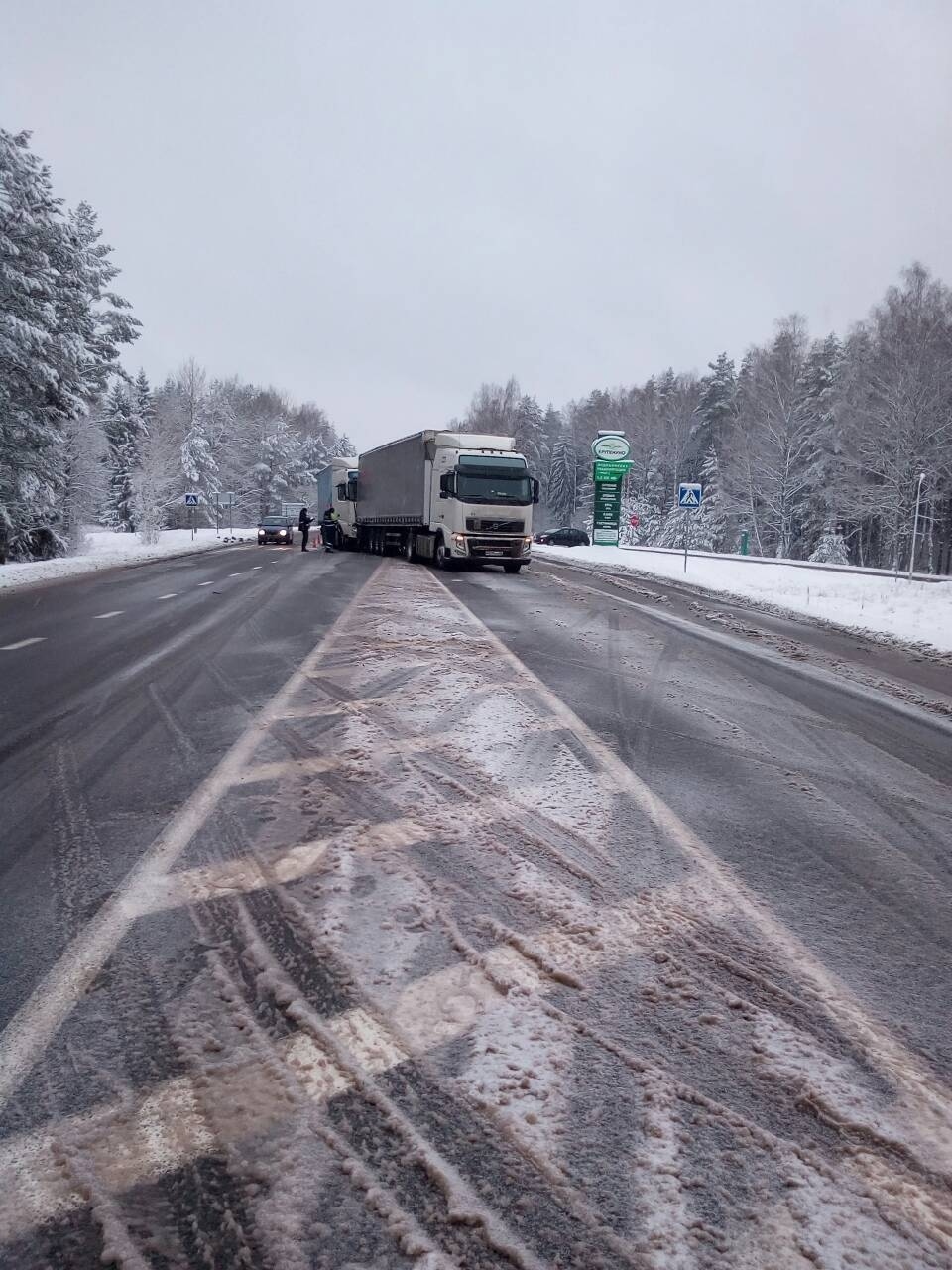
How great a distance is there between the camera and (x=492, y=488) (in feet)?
74.2

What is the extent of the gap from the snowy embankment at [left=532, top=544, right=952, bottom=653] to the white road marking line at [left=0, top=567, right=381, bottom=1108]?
11.0 m

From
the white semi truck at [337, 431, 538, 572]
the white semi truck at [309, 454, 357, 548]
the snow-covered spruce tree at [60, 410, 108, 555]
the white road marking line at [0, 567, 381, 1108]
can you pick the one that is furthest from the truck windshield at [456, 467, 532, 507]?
the snow-covered spruce tree at [60, 410, 108, 555]

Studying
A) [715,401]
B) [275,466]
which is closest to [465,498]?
[715,401]

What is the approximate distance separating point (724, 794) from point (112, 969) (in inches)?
133

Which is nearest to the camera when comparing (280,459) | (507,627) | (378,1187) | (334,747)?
(378,1187)

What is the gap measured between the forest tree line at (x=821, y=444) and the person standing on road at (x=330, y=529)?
17.4 metres

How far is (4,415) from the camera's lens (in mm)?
23594

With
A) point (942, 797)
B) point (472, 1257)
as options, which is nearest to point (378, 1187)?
point (472, 1257)

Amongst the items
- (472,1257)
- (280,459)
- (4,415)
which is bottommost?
(472,1257)

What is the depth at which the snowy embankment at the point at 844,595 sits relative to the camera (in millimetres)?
14198

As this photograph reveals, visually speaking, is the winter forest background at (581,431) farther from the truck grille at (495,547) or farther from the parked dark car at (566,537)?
the truck grille at (495,547)

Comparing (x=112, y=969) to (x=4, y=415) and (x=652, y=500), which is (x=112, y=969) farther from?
(x=652, y=500)

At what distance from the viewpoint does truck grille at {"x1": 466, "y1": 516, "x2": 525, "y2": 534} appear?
74.1 ft

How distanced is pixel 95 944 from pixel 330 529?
39.8 m
